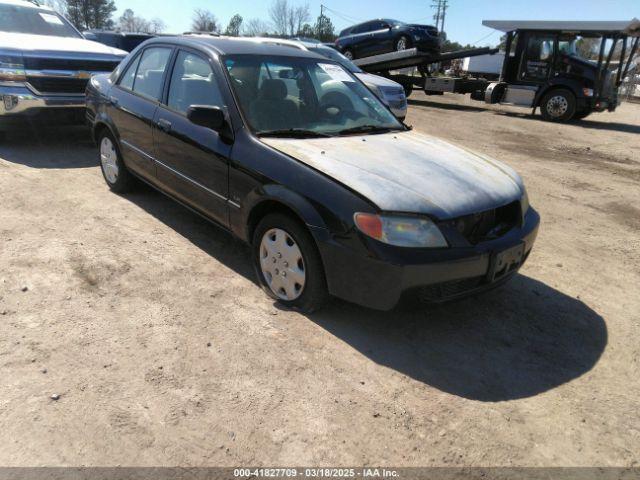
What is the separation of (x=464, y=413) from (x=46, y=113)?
6564 mm

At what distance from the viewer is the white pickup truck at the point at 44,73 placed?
20.9 feet

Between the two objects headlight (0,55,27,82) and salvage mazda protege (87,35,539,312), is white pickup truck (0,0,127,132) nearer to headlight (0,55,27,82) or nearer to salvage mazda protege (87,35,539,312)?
headlight (0,55,27,82)

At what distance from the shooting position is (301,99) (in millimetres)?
3941

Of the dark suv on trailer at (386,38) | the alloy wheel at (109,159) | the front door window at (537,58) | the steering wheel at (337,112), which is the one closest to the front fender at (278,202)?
the steering wheel at (337,112)

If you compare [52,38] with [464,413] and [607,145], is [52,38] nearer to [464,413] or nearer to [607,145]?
[464,413]

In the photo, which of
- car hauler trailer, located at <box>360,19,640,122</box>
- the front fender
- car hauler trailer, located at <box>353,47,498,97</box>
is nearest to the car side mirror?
the front fender

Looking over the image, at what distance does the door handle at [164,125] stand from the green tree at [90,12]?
68619mm

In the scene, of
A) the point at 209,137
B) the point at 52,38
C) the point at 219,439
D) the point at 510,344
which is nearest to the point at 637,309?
the point at 510,344

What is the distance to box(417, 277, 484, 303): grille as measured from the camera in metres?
2.83

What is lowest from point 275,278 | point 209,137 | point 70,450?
point 70,450

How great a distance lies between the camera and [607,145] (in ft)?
36.5

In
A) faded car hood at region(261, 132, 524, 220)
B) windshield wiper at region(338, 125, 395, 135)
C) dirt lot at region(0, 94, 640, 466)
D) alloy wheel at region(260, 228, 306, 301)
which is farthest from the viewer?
windshield wiper at region(338, 125, 395, 135)

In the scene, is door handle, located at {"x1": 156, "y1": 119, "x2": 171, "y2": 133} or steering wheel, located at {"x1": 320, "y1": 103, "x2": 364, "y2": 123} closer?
steering wheel, located at {"x1": 320, "y1": 103, "x2": 364, "y2": 123}

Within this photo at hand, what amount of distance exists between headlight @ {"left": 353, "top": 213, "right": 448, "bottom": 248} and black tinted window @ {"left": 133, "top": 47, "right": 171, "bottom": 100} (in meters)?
2.60
